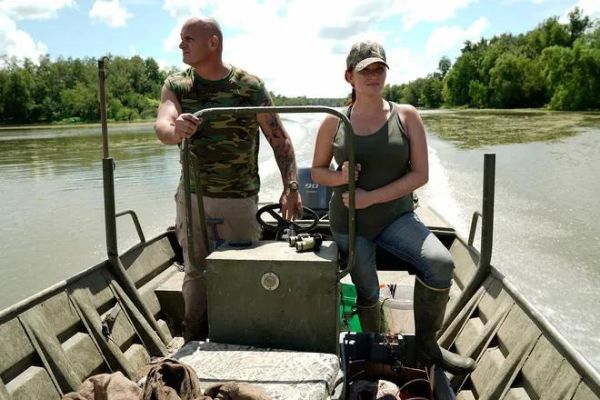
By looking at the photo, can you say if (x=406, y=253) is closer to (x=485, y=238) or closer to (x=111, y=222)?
(x=485, y=238)

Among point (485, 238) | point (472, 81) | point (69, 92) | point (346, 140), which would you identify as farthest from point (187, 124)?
point (472, 81)

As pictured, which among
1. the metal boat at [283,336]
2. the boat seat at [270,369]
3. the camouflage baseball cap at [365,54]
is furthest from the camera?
the camouflage baseball cap at [365,54]

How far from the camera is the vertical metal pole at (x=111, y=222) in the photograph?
346cm

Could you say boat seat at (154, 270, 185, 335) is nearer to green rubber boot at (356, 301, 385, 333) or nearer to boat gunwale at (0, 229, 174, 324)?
boat gunwale at (0, 229, 174, 324)

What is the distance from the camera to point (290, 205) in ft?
10.1

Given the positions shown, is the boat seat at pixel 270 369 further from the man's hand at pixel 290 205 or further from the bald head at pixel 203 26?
the bald head at pixel 203 26

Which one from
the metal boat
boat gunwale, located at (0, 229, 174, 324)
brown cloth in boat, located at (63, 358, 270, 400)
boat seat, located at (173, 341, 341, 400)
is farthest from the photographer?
boat gunwale, located at (0, 229, 174, 324)

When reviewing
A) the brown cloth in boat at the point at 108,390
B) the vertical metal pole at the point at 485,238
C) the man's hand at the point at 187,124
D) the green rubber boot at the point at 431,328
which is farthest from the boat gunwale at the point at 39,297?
the vertical metal pole at the point at 485,238

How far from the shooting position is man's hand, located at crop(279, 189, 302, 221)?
3.08 m

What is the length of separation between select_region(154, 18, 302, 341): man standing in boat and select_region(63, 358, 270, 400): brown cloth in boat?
1.09 metres

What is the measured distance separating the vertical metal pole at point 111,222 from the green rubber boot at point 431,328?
178 cm

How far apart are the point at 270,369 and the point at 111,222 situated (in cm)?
193

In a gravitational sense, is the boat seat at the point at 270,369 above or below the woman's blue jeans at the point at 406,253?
below

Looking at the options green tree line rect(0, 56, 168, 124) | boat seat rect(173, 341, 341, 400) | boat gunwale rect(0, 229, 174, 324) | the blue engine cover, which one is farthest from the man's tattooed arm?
green tree line rect(0, 56, 168, 124)
